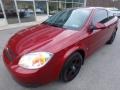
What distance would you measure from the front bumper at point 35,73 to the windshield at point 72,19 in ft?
3.67

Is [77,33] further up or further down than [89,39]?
further up

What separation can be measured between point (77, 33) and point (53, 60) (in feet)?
2.85

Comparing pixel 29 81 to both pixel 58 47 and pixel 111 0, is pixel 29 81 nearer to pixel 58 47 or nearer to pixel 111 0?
pixel 58 47

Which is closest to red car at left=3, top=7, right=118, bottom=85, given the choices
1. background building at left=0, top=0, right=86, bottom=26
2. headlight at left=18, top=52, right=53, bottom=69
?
headlight at left=18, top=52, right=53, bottom=69

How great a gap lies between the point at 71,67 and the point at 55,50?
669mm

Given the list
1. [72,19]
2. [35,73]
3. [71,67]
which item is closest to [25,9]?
[72,19]

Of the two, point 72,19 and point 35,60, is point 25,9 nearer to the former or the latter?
point 72,19

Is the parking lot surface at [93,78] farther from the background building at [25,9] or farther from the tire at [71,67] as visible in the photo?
the background building at [25,9]

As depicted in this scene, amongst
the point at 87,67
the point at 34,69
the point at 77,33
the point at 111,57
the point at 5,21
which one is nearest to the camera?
the point at 34,69

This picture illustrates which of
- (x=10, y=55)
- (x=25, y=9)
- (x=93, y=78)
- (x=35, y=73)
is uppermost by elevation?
(x=25, y=9)

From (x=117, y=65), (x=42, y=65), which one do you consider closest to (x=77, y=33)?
(x=42, y=65)

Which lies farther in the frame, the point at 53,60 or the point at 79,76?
the point at 79,76

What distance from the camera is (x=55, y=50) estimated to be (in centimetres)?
213

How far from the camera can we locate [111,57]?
12.7 feet
